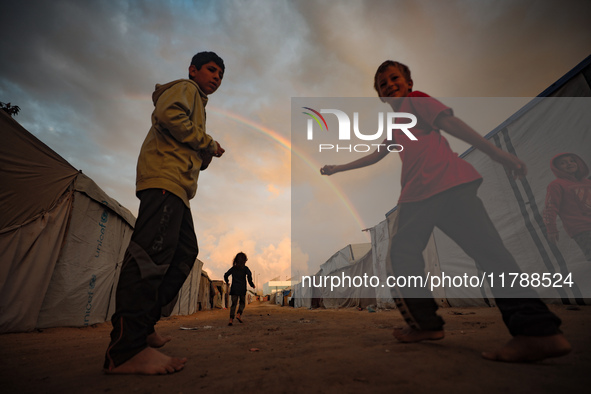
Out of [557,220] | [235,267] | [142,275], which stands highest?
[557,220]

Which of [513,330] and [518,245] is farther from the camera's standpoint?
[518,245]

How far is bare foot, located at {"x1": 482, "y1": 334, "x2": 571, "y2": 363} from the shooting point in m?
1.16

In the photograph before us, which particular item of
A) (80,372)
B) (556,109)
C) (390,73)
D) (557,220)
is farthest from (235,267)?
(556,109)

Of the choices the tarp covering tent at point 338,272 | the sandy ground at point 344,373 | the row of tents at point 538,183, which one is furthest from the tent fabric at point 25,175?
the tarp covering tent at point 338,272

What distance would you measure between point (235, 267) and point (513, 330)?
21.6 ft

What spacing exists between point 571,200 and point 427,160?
3.95m

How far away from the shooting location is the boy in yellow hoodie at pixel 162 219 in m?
1.39

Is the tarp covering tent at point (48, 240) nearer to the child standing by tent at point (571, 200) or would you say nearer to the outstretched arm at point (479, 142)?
the outstretched arm at point (479, 142)

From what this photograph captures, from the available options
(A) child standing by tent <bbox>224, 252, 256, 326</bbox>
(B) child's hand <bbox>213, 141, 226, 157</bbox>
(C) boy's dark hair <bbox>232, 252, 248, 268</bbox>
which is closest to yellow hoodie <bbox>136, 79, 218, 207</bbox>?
(B) child's hand <bbox>213, 141, 226, 157</bbox>

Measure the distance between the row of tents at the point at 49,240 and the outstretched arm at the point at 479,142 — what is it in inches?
216

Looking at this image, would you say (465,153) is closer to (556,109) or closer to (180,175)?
(556,109)

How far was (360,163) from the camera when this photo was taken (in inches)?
96.7

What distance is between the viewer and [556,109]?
4.24 m

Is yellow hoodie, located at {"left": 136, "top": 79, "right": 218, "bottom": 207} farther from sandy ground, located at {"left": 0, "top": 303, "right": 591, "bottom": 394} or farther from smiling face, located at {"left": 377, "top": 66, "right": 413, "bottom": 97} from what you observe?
smiling face, located at {"left": 377, "top": 66, "right": 413, "bottom": 97}
